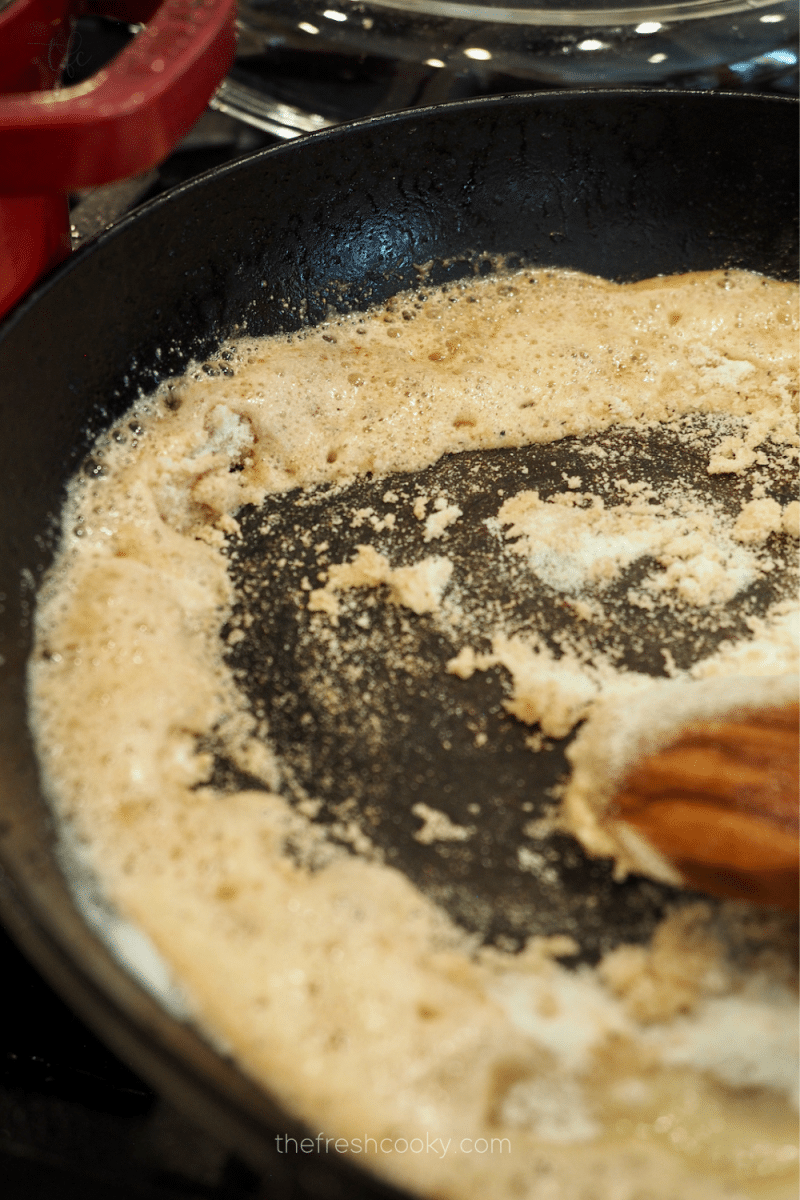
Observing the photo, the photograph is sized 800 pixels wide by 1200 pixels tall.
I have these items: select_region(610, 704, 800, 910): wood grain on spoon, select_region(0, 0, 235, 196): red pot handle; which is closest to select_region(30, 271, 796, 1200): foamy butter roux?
select_region(610, 704, 800, 910): wood grain on spoon

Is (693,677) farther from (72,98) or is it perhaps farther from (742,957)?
(72,98)

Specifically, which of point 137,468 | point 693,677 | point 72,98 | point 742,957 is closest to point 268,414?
point 137,468

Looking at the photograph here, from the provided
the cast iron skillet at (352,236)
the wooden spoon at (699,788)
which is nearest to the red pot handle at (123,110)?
the cast iron skillet at (352,236)

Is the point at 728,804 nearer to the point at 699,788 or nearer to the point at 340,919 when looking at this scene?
the point at 699,788

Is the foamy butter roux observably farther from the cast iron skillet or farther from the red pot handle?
the red pot handle

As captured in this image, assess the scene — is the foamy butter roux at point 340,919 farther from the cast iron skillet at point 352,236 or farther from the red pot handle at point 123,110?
the red pot handle at point 123,110

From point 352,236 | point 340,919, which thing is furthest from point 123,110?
point 340,919
